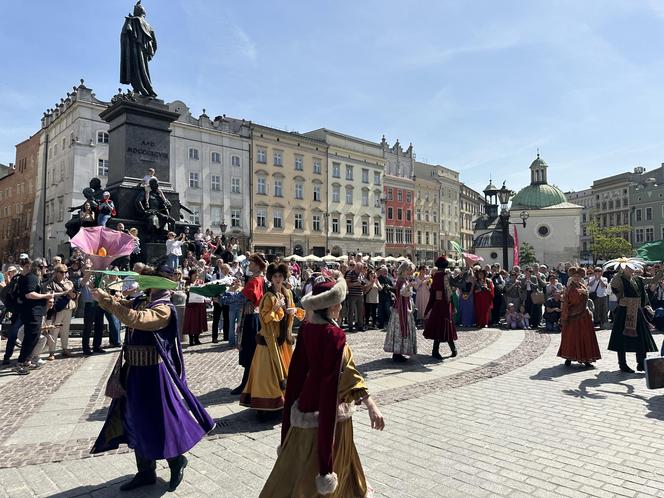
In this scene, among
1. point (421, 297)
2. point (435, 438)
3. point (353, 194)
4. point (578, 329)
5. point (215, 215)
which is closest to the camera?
point (435, 438)

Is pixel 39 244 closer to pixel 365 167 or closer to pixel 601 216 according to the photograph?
pixel 365 167

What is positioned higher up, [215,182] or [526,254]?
[215,182]

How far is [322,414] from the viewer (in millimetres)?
2850

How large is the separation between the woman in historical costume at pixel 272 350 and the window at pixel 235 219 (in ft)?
134

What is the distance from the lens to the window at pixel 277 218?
163ft

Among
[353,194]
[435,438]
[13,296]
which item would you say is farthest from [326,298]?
[353,194]

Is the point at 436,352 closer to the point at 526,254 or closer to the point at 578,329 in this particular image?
the point at 578,329

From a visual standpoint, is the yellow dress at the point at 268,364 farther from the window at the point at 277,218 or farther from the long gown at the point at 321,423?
the window at the point at 277,218

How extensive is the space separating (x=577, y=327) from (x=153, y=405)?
762cm

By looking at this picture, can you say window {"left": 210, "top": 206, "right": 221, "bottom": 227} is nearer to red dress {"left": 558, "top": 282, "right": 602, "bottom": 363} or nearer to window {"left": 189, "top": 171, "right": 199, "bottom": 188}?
window {"left": 189, "top": 171, "right": 199, "bottom": 188}

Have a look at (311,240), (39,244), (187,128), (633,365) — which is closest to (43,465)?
(633,365)

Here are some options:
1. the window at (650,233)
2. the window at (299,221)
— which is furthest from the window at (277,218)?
the window at (650,233)

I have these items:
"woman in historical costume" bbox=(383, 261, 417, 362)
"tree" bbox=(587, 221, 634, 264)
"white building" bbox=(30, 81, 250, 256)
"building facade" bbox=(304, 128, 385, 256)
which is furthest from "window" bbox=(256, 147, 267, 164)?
"tree" bbox=(587, 221, 634, 264)

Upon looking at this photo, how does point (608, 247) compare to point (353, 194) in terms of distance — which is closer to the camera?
point (353, 194)
